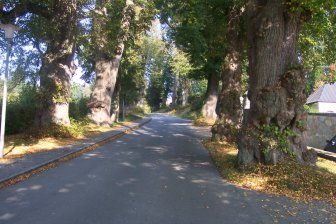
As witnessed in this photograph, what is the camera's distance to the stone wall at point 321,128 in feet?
68.0

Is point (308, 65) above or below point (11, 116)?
above

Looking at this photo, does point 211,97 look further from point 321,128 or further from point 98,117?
point 321,128

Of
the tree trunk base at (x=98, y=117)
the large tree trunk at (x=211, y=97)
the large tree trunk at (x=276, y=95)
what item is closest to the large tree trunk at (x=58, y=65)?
the tree trunk base at (x=98, y=117)

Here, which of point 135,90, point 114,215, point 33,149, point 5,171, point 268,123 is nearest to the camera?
point 114,215

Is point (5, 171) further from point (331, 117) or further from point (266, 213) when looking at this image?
point (331, 117)

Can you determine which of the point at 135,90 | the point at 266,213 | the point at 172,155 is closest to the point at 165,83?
the point at 135,90

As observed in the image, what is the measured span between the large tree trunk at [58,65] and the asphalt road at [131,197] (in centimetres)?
742

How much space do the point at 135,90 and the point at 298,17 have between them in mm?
30332

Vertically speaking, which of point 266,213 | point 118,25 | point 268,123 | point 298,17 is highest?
point 118,25

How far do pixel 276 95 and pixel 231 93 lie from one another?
901 cm

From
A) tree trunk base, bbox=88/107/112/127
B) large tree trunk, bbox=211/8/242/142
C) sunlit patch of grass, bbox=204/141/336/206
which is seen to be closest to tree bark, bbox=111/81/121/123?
tree trunk base, bbox=88/107/112/127

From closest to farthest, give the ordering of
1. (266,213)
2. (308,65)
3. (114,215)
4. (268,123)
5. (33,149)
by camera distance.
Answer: (114,215) < (266,213) < (268,123) < (33,149) < (308,65)

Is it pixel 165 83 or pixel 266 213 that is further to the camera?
pixel 165 83

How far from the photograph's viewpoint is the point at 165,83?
9362 centimetres
